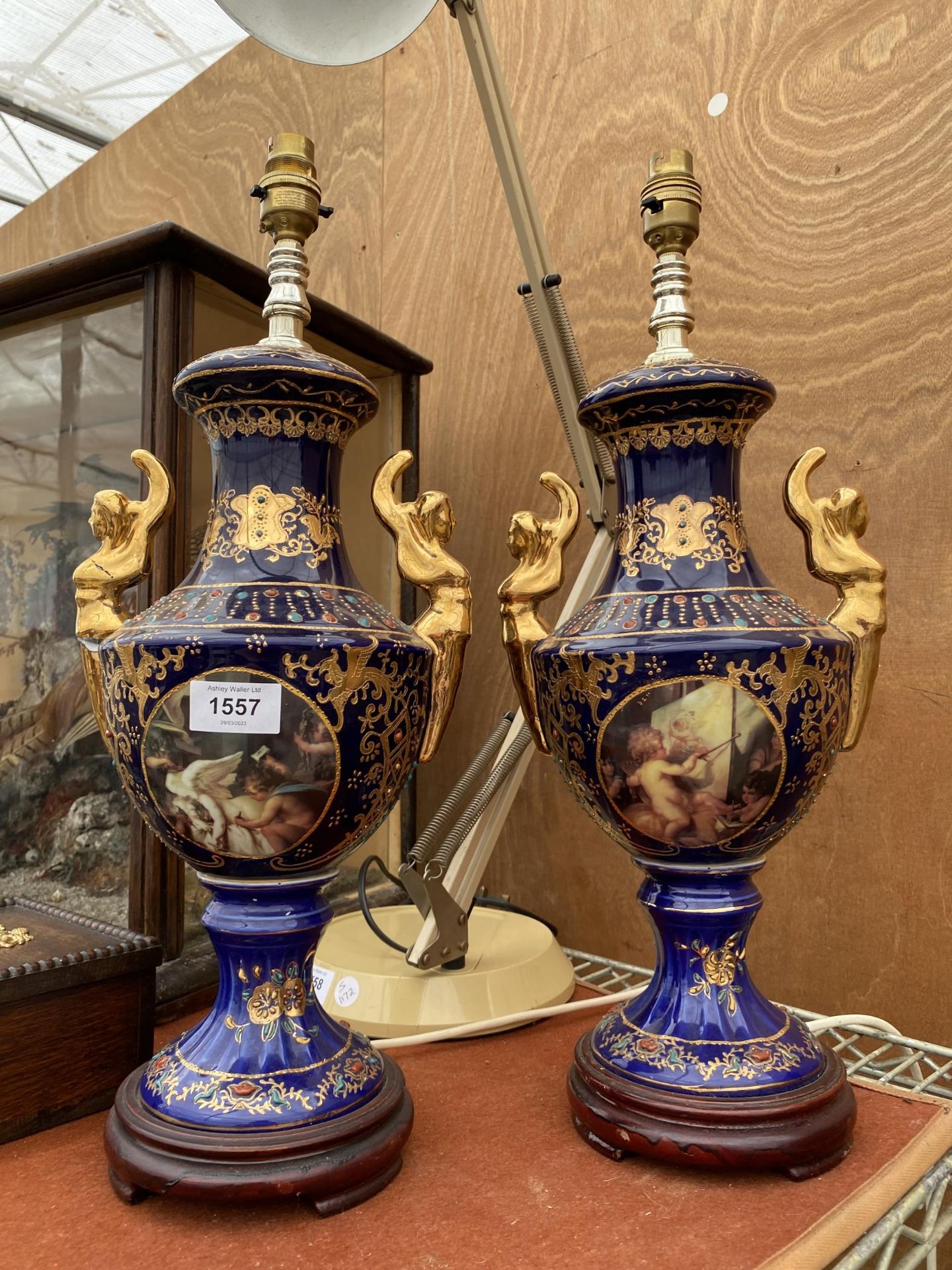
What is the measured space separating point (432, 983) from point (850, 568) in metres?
0.48

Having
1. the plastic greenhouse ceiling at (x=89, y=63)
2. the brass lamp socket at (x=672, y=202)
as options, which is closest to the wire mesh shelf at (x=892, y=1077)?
the brass lamp socket at (x=672, y=202)

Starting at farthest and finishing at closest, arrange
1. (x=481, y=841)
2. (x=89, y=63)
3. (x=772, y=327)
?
(x=89, y=63) → (x=772, y=327) → (x=481, y=841)

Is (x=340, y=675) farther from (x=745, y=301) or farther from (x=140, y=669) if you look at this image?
(x=745, y=301)

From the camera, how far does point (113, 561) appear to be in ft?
2.05

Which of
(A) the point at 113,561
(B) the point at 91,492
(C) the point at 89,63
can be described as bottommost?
(A) the point at 113,561

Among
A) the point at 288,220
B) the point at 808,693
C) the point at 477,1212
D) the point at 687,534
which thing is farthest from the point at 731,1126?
the point at 288,220

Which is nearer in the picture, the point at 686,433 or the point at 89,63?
the point at 686,433

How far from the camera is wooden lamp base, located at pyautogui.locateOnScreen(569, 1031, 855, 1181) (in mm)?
558

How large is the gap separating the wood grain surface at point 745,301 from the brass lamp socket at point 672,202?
373mm

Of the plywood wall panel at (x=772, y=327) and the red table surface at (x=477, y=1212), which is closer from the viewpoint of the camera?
the red table surface at (x=477, y=1212)

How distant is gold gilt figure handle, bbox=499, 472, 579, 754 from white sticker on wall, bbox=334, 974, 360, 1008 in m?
0.29

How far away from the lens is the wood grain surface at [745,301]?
913 mm

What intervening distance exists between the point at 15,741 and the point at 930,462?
946mm

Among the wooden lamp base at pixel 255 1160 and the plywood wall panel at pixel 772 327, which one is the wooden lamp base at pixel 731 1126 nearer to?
the wooden lamp base at pixel 255 1160
